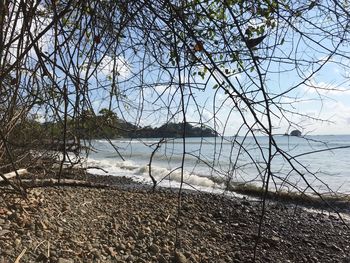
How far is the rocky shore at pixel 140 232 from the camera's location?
13.4 ft

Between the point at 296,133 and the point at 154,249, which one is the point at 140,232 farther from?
the point at 296,133

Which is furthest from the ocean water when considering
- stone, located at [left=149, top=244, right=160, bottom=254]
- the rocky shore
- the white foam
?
stone, located at [left=149, top=244, right=160, bottom=254]

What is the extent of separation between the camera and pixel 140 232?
17.8 feet

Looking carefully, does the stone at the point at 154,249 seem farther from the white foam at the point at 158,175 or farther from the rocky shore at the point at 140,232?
the white foam at the point at 158,175

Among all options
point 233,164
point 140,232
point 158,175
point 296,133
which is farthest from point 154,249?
point 158,175

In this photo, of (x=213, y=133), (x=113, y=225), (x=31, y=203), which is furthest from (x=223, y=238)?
(x=213, y=133)

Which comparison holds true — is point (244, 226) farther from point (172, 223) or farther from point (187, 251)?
point (187, 251)

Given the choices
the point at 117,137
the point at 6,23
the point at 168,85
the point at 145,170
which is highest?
the point at 6,23

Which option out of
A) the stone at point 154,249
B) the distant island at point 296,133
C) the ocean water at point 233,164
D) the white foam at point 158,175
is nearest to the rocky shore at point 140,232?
the stone at point 154,249

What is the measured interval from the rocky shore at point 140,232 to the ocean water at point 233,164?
16.0 inches

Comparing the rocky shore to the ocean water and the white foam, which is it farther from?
the white foam

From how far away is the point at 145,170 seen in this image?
1938 centimetres

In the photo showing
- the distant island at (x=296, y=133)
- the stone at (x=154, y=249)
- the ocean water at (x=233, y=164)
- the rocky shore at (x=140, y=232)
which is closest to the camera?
the ocean water at (x=233, y=164)

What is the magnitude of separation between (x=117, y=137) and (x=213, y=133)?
1336 mm
